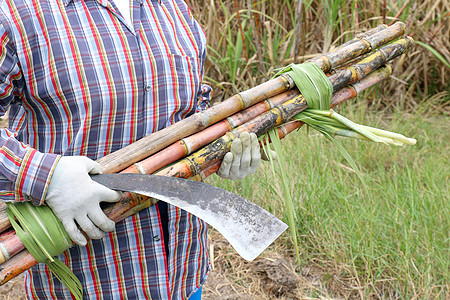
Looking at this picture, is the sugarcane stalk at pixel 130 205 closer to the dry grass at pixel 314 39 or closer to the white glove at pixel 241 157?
the white glove at pixel 241 157

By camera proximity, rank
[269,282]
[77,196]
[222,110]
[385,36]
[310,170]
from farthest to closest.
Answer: [310,170], [269,282], [385,36], [222,110], [77,196]

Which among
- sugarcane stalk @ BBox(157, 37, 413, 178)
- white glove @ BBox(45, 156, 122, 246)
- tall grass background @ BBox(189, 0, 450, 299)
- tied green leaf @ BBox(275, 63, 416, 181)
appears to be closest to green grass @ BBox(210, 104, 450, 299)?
tall grass background @ BBox(189, 0, 450, 299)

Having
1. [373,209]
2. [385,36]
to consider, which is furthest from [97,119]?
[373,209]

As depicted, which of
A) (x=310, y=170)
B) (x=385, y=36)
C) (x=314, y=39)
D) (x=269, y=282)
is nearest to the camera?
(x=385, y=36)

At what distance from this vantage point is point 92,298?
3.86 feet

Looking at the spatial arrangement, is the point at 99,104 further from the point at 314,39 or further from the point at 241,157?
the point at 314,39

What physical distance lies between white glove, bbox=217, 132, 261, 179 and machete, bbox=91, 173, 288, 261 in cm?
16

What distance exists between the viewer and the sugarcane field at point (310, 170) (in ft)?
3.42

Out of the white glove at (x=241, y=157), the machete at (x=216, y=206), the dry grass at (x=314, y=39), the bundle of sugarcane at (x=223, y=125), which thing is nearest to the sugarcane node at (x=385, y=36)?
the bundle of sugarcane at (x=223, y=125)

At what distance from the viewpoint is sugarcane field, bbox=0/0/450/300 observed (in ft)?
3.42

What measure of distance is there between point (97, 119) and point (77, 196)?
0.22 metres

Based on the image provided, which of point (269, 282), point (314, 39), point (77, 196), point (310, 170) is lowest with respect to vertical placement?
point (269, 282)

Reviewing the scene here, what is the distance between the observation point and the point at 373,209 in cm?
204

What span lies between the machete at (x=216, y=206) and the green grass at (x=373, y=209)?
589 mm
